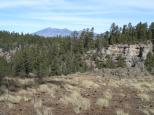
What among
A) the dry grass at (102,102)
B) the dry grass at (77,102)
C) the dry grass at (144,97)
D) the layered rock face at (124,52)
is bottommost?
the layered rock face at (124,52)

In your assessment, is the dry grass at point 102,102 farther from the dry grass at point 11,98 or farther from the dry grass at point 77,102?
the dry grass at point 11,98

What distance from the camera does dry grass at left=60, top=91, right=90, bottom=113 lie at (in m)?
17.1

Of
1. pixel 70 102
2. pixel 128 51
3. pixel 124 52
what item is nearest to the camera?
pixel 70 102

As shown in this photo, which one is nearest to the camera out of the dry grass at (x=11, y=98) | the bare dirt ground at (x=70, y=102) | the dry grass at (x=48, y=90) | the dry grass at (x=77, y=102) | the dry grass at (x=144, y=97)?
the bare dirt ground at (x=70, y=102)

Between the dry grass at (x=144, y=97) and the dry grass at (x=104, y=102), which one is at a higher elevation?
the dry grass at (x=104, y=102)

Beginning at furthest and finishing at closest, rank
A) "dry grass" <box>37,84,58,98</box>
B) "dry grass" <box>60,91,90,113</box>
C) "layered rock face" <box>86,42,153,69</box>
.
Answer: "layered rock face" <box>86,42,153,69</box>, "dry grass" <box>37,84,58,98</box>, "dry grass" <box>60,91,90,113</box>

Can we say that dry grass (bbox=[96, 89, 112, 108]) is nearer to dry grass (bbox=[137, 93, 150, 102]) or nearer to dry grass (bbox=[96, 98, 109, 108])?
dry grass (bbox=[96, 98, 109, 108])

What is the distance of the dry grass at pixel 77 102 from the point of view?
675 inches

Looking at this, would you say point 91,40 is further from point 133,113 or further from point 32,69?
point 133,113

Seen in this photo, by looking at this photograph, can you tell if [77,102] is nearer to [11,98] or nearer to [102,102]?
[102,102]

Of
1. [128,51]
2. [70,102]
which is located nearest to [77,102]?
[70,102]

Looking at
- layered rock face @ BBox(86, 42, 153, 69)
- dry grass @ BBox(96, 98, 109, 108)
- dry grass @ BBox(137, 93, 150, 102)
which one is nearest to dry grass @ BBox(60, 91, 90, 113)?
dry grass @ BBox(96, 98, 109, 108)

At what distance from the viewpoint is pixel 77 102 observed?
18.4 meters

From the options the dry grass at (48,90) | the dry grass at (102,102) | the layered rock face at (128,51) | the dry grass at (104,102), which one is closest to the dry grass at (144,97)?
the dry grass at (104,102)
